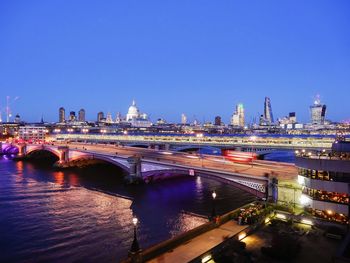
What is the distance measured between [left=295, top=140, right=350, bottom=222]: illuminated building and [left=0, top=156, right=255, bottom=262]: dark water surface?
15921 mm

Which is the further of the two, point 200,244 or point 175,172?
point 175,172

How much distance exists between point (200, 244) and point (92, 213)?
26038mm

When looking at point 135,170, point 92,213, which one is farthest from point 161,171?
point 92,213

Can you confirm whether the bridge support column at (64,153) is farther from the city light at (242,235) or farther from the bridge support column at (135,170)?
the city light at (242,235)

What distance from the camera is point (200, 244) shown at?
2642 cm

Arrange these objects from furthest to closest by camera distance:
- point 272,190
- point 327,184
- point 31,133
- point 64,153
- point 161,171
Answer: point 31,133 → point 64,153 → point 161,171 → point 272,190 → point 327,184

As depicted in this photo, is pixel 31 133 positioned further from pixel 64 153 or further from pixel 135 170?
pixel 135 170

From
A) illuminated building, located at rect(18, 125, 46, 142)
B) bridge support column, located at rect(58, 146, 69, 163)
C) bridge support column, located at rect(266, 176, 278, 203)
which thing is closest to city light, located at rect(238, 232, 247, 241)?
bridge support column, located at rect(266, 176, 278, 203)

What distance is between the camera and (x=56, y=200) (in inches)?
2180

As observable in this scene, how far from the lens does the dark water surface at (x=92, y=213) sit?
113 feet

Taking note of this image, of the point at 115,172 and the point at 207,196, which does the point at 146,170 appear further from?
the point at 115,172

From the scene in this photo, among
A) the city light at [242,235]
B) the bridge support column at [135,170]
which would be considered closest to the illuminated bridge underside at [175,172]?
the bridge support column at [135,170]

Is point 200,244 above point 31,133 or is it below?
below

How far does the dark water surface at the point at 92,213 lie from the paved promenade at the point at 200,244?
32.0 feet
